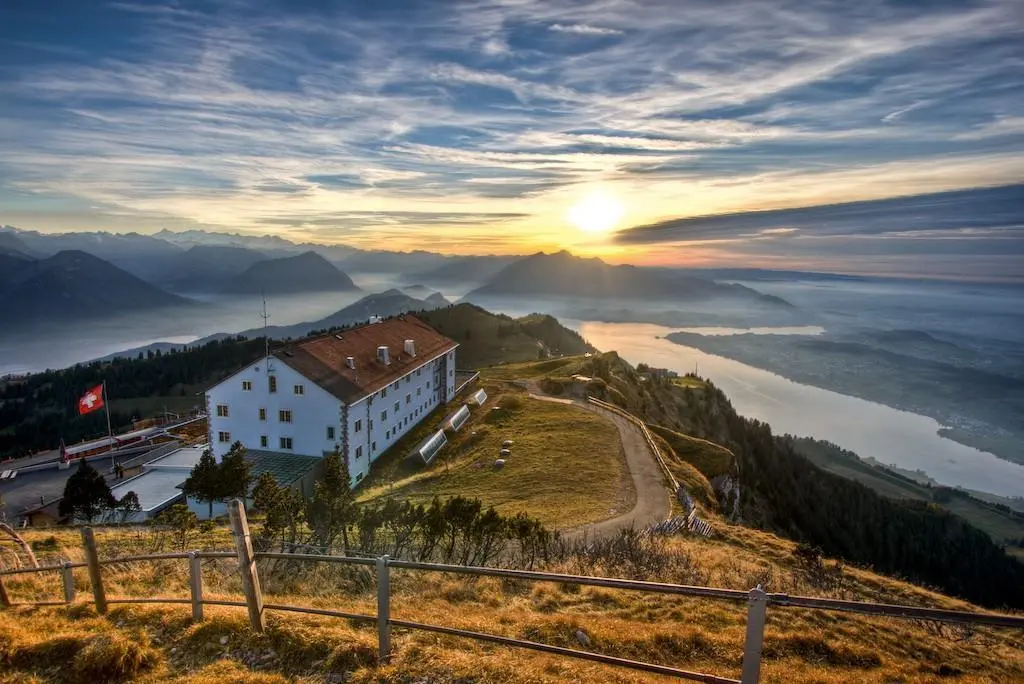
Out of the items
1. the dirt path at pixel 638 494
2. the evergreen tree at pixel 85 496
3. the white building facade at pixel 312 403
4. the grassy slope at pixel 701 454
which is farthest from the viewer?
the grassy slope at pixel 701 454

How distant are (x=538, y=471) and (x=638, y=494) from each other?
7.16m

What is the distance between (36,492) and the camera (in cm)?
6153

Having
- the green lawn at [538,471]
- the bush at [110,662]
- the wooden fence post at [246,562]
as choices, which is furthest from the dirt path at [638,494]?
the bush at [110,662]

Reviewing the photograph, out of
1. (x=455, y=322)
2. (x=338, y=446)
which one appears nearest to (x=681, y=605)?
(x=338, y=446)

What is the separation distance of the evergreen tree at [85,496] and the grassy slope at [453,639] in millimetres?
25348

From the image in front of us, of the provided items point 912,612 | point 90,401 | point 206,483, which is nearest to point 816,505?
point 206,483

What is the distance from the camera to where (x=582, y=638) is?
930 centimetres

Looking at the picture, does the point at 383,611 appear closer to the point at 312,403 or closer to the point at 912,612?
the point at 912,612

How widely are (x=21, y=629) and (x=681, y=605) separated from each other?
1254 centimetres

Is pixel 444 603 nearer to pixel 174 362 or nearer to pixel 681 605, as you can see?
pixel 681 605

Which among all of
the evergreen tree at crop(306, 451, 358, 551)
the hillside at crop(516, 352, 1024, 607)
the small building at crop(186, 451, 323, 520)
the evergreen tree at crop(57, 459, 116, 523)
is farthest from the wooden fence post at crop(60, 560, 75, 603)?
the hillside at crop(516, 352, 1024, 607)

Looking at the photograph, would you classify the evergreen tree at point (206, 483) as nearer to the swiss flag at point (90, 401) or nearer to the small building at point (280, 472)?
the small building at point (280, 472)

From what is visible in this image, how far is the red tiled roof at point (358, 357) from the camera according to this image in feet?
135

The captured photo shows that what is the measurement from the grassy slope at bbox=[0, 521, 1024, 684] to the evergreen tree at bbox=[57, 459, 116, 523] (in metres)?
25.3
